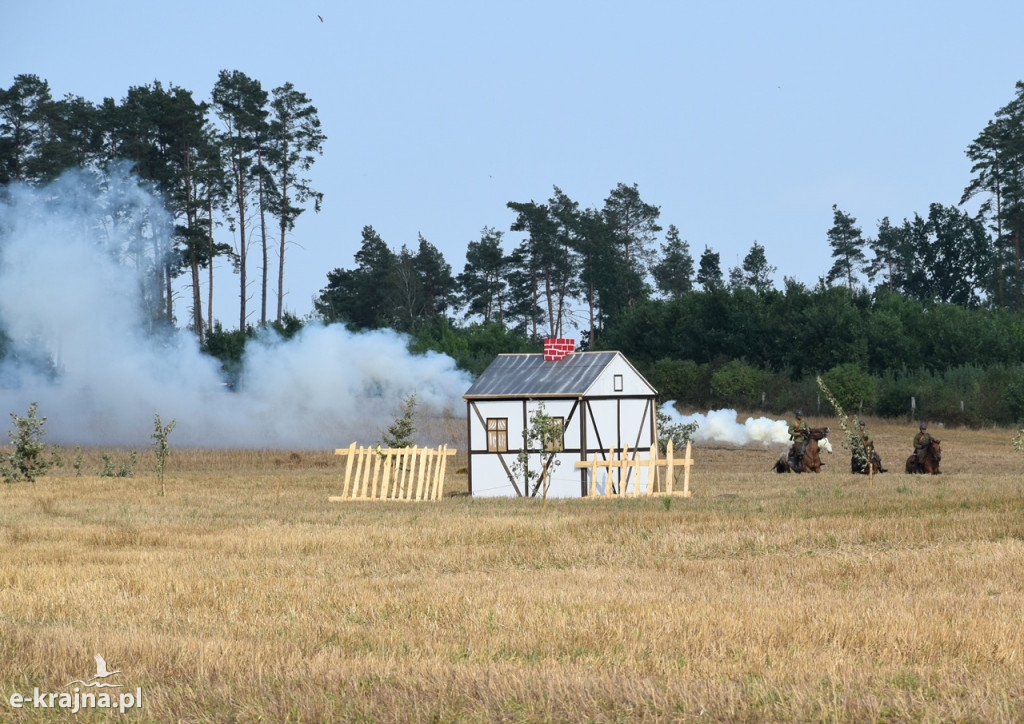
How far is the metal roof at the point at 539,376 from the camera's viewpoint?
3569cm

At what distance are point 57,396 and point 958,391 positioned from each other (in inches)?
1864

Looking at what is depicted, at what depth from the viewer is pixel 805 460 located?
4078 centimetres

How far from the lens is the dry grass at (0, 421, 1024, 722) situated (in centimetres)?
827

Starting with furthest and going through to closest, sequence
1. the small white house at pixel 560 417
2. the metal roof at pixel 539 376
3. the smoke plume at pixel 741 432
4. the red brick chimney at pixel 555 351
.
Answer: the smoke plume at pixel 741 432 < the red brick chimney at pixel 555 351 < the metal roof at pixel 539 376 < the small white house at pixel 560 417

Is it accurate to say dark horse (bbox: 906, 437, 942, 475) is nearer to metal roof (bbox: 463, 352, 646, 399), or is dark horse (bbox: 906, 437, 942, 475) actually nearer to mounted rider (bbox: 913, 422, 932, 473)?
mounted rider (bbox: 913, 422, 932, 473)

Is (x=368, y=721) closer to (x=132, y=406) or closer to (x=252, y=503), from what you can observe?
(x=252, y=503)

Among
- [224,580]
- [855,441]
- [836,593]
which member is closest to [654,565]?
[836,593]

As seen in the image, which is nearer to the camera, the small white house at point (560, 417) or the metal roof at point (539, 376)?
the small white house at point (560, 417)

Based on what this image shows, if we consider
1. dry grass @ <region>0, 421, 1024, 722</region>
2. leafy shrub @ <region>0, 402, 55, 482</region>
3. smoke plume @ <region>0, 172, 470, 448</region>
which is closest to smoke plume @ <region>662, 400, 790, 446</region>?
smoke plume @ <region>0, 172, 470, 448</region>

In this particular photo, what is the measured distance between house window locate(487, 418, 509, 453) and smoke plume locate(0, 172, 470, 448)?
2346 centimetres

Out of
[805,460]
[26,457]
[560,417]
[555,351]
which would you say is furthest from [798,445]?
[26,457]

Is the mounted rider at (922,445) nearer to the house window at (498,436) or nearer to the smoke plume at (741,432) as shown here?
the house window at (498,436)

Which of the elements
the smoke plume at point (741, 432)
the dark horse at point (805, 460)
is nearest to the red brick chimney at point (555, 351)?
the dark horse at point (805, 460)

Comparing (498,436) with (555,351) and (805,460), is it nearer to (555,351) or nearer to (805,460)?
(555,351)
